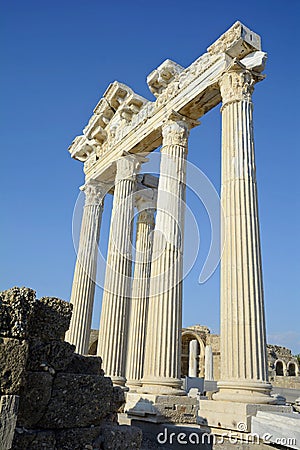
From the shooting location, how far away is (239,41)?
37.8 ft

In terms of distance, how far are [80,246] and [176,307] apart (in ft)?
27.3

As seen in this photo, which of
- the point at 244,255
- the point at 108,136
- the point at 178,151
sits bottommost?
the point at 244,255

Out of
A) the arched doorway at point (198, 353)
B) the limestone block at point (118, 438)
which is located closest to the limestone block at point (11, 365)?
the limestone block at point (118, 438)

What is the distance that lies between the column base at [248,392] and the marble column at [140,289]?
6579mm

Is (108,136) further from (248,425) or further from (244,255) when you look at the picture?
(248,425)

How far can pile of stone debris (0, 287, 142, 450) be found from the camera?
3.89 metres

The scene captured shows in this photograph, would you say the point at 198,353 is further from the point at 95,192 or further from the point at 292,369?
the point at 95,192

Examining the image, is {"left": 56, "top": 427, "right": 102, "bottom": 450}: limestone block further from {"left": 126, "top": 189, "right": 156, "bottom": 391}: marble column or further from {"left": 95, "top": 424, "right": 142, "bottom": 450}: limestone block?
{"left": 126, "top": 189, "right": 156, "bottom": 391}: marble column

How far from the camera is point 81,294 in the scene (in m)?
17.9

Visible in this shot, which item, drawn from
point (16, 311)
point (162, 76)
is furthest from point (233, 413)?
point (162, 76)

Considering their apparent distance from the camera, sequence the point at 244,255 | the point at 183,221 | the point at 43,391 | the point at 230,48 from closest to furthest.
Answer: the point at 43,391 < the point at 244,255 < the point at 230,48 < the point at 183,221

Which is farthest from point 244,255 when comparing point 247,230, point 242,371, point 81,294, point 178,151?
point 81,294

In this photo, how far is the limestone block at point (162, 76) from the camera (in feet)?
47.4

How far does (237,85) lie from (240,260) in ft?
16.9
